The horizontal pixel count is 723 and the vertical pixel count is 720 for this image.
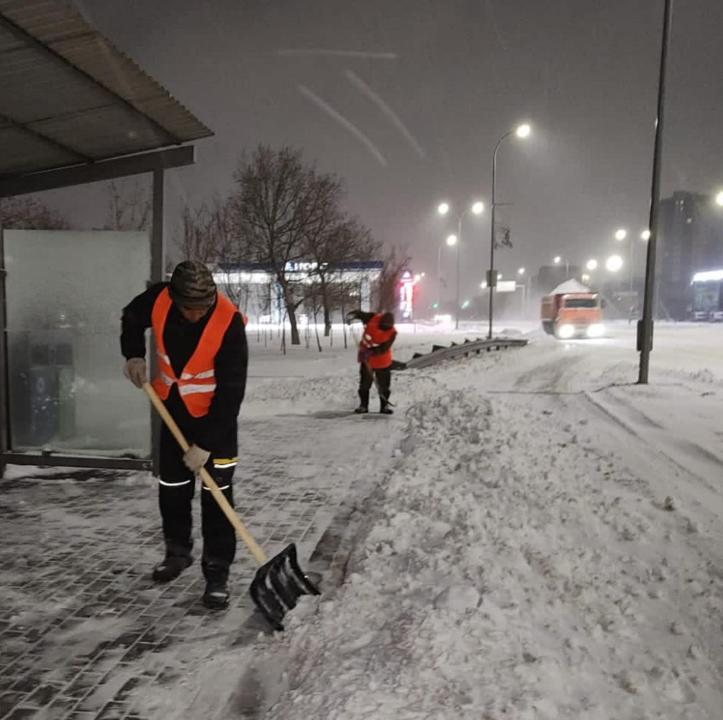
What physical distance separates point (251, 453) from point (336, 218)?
20.9 m

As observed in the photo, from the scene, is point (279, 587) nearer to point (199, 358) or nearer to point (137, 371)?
point (199, 358)

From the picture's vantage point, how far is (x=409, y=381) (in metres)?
13.7

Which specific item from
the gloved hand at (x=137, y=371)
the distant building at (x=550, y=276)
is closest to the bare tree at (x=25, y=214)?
the gloved hand at (x=137, y=371)

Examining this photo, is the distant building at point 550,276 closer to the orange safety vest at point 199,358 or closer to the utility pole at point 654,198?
the utility pole at point 654,198

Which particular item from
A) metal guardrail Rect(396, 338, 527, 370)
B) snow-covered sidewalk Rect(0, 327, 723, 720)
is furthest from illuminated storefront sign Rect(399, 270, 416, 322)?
snow-covered sidewalk Rect(0, 327, 723, 720)

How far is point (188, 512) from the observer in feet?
12.2

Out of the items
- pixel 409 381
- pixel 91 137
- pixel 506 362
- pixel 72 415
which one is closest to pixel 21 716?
pixel 72 415

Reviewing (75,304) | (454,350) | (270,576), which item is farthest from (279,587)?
(454,350)

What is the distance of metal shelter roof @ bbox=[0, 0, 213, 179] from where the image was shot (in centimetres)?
344

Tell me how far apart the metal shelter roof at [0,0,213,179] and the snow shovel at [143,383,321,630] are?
206cm

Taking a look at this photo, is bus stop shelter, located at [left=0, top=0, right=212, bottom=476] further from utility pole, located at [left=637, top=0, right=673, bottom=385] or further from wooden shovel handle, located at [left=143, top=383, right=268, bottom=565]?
utility pole, located at [left=637, top=0, right=673, bottom=385]

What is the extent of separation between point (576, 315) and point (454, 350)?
1374 centimetres

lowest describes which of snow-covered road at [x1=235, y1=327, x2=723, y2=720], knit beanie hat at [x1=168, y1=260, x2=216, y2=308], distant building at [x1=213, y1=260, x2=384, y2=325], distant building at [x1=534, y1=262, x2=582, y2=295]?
snow-covered road at [x1=235, y1=327, x2=723, y2=720]

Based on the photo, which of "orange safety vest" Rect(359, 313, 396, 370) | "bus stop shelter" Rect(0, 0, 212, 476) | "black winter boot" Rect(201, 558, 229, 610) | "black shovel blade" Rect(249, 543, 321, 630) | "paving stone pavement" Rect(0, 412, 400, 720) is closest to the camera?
"paving stone pavement" Rect(0, 412, 400, 720)
